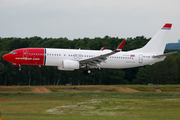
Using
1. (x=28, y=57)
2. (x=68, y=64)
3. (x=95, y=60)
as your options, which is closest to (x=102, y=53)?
(x=95, y=60)

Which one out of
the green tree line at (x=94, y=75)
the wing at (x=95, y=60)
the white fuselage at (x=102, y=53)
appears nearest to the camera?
the wing at (x=95, y=60)

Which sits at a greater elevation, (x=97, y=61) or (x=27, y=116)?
(x=97, y=61)

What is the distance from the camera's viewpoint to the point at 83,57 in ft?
170

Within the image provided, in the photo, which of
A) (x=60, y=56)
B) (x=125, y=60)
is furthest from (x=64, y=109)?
(x=125, y=60)

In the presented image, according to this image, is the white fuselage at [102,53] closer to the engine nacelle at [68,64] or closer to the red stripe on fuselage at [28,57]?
the engine nacelle at [68,64]

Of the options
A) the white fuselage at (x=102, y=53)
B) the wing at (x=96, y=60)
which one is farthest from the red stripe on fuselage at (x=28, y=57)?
the wing at (x=96, y=60)

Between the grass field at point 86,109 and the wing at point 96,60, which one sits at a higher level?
the wing at point 96,60

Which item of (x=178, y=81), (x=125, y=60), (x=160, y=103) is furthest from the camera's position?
(x=178, y=81)

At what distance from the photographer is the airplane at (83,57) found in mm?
49562

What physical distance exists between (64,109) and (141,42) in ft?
284

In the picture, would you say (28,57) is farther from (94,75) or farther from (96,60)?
(94,75)

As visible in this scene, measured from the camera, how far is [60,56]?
50.7 m

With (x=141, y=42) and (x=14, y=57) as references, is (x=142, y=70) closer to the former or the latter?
(x=141, y=42)

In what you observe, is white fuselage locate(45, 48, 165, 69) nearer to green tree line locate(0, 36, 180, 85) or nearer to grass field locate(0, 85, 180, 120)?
grass field locate(0, 85, 180, 120)
